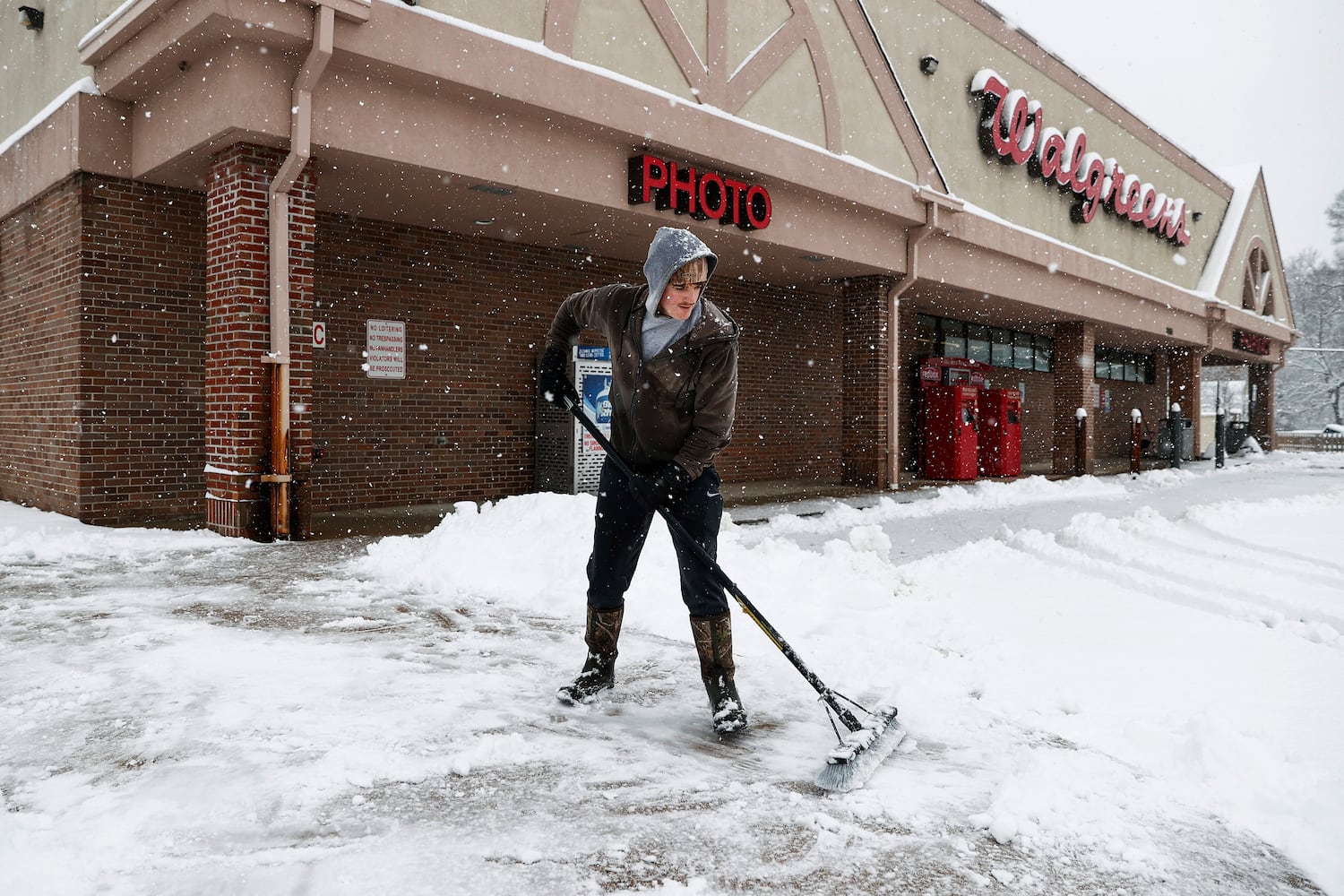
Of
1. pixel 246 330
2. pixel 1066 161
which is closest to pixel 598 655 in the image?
pixel 246 330

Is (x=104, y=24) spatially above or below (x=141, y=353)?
above

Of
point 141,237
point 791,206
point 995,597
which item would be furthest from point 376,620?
point 791,206

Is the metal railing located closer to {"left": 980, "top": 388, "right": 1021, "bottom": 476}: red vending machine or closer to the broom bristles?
{"left": 980, "top": 388, "right": 1021, "bottom": 476}: red vending machine

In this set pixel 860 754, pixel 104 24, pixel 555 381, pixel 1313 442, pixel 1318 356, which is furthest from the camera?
pixel 1318 356

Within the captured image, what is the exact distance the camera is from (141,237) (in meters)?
8.66

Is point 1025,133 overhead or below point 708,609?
overhead

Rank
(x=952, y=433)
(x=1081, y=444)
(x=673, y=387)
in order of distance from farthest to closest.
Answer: (x=1081, y=444) < (x=952, y=433) < (x=673, y=387)

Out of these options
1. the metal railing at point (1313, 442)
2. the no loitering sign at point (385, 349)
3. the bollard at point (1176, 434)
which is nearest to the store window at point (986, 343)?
the bollard at point (1176, 434)

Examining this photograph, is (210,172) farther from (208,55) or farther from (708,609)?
(708,609)

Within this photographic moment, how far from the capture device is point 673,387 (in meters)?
3.46

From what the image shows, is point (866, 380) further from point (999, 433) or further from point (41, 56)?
point (41, 56)

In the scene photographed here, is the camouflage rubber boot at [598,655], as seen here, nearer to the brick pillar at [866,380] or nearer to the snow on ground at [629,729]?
the snow on ground at [629,729]

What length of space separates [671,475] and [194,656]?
2481 mm

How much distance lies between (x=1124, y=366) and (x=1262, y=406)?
7.33 m
